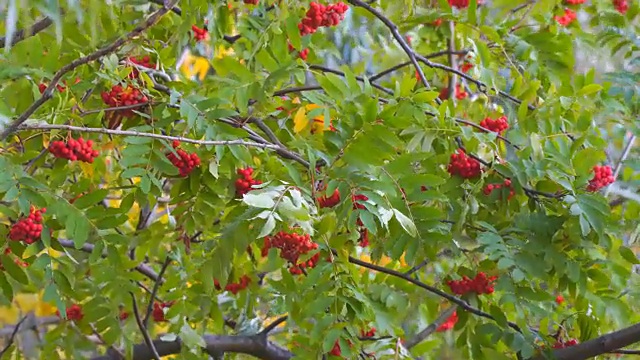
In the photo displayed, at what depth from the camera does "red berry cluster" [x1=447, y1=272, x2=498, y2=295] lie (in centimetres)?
208

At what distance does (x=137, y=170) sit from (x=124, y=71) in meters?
0.21

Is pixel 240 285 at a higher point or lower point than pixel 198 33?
lower

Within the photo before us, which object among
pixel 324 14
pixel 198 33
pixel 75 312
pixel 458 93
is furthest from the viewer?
pixel 458 93

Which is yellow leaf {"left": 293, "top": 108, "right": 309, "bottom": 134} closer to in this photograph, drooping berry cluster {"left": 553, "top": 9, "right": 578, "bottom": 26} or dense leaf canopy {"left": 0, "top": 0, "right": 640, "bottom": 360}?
dense leaf canopy {"left": 0, "top": 0, "right": 640, "bottom": 360}

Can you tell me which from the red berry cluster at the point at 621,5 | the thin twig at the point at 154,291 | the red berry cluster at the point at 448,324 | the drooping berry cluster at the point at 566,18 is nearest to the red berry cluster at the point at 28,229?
the thin twig at the point at 154,291

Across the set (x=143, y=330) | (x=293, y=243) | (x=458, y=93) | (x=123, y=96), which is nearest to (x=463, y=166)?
(x=293, y=243)

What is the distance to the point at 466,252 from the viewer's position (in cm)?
210

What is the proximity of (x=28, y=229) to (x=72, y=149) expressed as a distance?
18cm

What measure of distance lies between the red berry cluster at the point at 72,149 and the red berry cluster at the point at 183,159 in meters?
0.16

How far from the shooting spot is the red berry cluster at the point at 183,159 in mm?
1833

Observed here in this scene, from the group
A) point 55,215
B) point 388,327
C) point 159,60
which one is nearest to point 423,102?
point 388,327

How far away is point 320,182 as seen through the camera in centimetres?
178

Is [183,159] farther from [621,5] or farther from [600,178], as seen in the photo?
[621,5]

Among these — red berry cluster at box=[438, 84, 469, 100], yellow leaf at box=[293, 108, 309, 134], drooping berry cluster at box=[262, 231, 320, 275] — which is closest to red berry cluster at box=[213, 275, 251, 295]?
yellow leaf at box=[293, 108, 309, 134]
